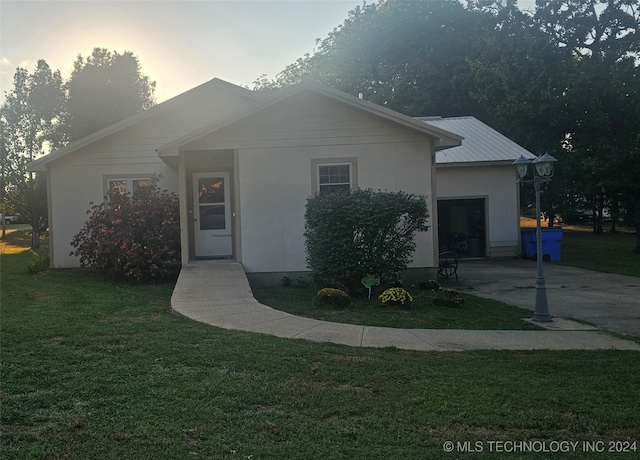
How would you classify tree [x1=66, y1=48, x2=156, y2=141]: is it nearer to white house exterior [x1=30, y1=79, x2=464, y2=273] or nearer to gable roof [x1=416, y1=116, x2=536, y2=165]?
gable roof [x1=416, y1=116, x2=536, y2=165]

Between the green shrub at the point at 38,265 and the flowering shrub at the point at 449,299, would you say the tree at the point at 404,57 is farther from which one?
the flowering shrub at the point at 449,299

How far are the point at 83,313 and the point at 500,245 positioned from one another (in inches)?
582

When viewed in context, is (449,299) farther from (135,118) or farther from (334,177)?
(135,118)

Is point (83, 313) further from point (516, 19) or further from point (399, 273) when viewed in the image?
point (516, 19)

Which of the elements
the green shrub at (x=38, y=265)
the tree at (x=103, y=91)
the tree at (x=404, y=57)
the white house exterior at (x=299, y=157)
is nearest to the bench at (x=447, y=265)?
the white house exterior at (x=299, y=157)

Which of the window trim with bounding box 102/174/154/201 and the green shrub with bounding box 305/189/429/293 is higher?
the window trim with bounding box 102/174/154/201

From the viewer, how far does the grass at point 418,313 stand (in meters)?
7.81

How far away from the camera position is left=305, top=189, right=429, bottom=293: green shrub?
10016 mm

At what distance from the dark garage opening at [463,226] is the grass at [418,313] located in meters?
9.29

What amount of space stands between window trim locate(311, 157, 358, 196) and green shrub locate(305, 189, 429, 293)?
1969 mm

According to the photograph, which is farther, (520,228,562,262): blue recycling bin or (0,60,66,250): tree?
(0,60,66,250): tree

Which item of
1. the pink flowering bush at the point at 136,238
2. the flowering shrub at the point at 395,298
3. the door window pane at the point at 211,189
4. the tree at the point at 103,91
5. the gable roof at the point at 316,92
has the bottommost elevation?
the flowering shrub at the point at 395,298

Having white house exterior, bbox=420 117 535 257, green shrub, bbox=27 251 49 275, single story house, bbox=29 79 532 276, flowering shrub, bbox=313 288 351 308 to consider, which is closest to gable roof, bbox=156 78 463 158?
single story house, bbox=29 79 532 276

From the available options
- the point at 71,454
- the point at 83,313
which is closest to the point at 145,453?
the point at 71,454
